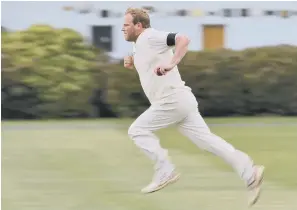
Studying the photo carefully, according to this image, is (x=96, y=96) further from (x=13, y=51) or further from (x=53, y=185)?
(x=53, y=185)

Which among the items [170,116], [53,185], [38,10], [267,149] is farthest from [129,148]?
[38,10]

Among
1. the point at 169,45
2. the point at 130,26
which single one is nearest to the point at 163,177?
the point at 169,45

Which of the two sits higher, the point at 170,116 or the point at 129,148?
the point at 170,116

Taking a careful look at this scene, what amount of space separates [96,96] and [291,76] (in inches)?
167

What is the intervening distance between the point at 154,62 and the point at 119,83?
32.8ft

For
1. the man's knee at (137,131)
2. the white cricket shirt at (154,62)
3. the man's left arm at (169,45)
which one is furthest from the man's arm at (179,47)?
the man's knee at (137,131)

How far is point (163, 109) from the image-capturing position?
294 inches

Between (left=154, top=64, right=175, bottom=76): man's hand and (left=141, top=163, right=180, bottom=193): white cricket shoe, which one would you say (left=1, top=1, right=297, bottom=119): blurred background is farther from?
(left=154, top=64, right=175, bottom=76): man's hand

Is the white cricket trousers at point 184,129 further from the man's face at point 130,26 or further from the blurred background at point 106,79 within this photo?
the blurred background at point 106,79

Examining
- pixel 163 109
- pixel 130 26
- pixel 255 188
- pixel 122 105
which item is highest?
pixel 130 26

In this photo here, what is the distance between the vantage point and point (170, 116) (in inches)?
294

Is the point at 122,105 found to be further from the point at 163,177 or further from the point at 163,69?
the point at 163,69

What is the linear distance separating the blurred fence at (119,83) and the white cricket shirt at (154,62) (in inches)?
383

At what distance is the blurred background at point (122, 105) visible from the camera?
8.38 m
